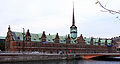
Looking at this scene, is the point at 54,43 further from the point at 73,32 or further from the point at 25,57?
the point at 25,57

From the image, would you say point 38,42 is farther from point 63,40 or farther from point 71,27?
point 71,27

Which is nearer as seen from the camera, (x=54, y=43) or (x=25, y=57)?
(x=25, y=57)

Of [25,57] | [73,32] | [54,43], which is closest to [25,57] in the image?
[25,57]

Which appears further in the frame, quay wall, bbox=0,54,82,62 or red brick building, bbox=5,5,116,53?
red brick building, bbox=5,5,116,53

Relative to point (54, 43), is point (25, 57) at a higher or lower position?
lower

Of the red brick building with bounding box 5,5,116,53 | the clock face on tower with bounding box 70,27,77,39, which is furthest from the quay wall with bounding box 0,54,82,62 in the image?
the clock face on tower with bounding box 70,27,77,39

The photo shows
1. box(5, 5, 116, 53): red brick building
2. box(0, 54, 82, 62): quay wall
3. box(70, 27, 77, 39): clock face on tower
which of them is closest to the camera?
box(0, 54, 82, 62): quay wall

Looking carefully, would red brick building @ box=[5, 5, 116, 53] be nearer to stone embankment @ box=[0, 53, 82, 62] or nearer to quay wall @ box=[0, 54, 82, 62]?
stone embankment @ box=[0, 53, 82, 62]

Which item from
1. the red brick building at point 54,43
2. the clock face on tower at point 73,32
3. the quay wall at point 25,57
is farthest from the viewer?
the clock face on tower at point 73,32

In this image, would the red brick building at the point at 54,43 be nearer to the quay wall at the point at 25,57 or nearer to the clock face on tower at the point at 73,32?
the clock face on tower at the point at 73,32

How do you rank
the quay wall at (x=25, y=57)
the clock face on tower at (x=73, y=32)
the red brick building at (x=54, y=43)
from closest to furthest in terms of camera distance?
the quay wall at (x=25, y=57)
the red brick building at (x=54, y=43)
the clock face on tower at (x=73, y=32)

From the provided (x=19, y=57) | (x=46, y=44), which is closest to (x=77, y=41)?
(x=46, y=44)

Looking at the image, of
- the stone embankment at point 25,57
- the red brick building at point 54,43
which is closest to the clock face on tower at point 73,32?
the red brick building at point 54,43

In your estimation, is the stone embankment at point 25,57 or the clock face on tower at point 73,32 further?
the clock face on tower at point 73,32
